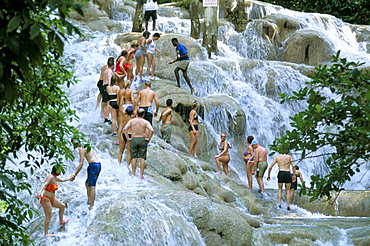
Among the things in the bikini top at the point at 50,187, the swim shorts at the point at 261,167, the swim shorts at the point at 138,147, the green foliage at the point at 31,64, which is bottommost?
the swim shorts at the point at 261,167

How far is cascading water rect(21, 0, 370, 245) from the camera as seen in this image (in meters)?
9.65

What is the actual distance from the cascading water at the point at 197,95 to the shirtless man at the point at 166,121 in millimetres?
1656

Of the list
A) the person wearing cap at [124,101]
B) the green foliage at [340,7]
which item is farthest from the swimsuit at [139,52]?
the green foliage at [340,7]

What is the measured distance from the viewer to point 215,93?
21.0 m

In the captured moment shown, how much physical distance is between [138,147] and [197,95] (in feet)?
28.2

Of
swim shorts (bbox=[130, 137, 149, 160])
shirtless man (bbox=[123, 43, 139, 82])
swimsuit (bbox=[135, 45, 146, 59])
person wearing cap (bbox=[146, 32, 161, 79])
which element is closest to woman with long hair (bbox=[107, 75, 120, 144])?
shirtless man (bbox=[123, 43, 139, 82])

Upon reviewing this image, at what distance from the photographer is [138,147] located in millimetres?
12078

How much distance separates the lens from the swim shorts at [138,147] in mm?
12031

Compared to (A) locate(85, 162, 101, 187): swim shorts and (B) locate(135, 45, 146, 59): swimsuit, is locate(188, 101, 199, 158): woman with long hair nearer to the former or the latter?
(B) locate(135, 45, 146, 59): swimsuit

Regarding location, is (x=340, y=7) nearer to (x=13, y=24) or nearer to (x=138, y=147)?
(x=138, y=147)

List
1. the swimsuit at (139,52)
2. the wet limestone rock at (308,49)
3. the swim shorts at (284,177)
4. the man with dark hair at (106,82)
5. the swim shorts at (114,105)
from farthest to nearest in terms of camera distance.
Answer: the wet limestone rock at (308,49)
the swimsuit at (139,52)
the man with dark hair at (106,82)
the swim shorts at (284,177)
the swim shorts at (114,105)

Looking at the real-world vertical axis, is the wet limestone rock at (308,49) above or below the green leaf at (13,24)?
below

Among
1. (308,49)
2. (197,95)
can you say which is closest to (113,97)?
(197,95)

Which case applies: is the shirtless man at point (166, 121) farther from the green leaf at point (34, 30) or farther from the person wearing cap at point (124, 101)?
the green leaf at point (34, 30)
